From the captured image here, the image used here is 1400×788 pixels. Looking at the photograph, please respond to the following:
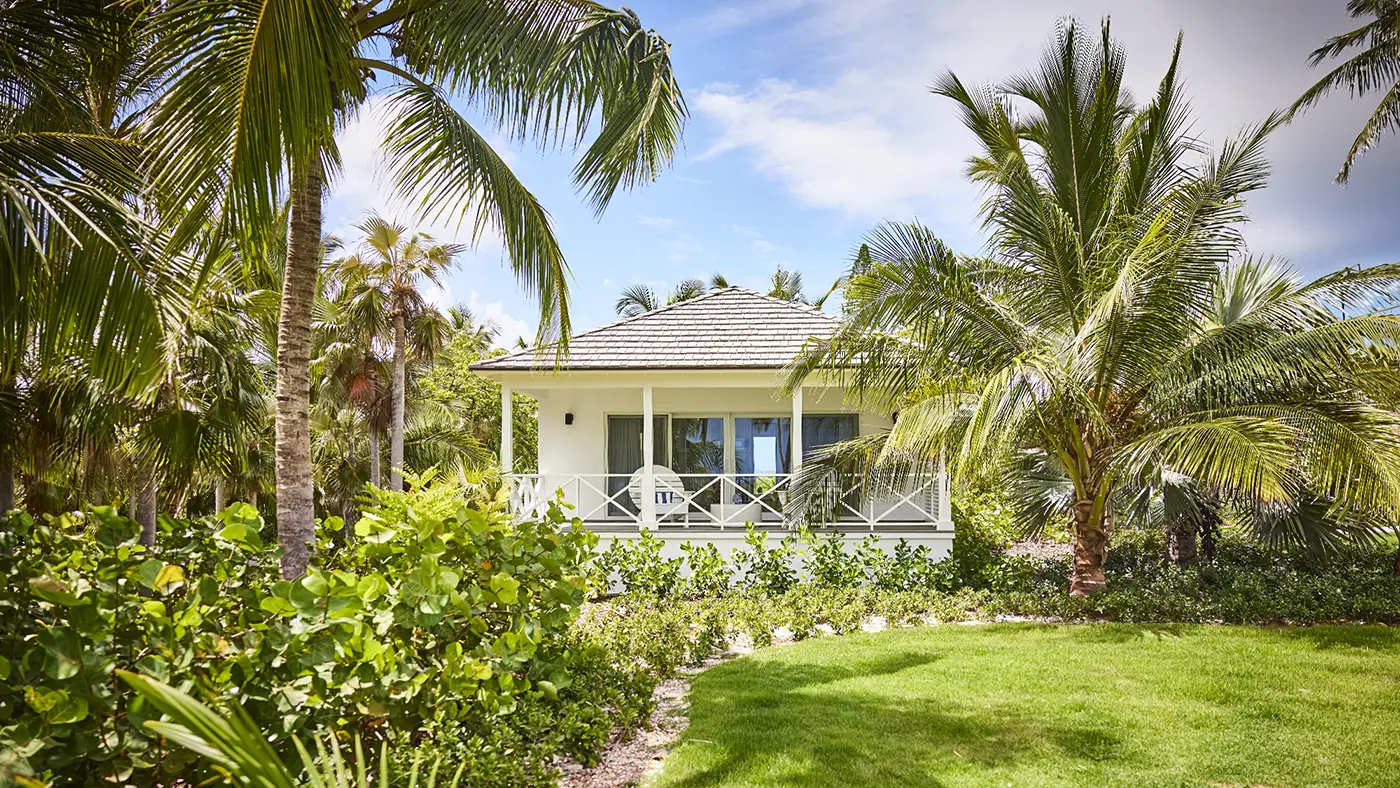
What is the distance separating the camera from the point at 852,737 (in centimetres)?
534

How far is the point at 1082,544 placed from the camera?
33.2ft

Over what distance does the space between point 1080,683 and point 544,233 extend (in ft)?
18.9

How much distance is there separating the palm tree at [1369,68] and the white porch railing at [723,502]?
11573mm

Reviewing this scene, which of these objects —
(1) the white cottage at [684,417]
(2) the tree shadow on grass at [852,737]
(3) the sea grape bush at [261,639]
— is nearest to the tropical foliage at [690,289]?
(1) the white cottage at [684,417]

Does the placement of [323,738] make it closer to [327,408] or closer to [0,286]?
[0,286]

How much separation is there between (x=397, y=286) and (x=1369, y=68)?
21713 millimetres

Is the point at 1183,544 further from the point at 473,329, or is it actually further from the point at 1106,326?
the point at 473,329

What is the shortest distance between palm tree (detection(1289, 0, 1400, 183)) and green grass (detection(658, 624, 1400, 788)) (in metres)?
13.4

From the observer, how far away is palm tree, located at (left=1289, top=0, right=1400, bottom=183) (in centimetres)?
1612

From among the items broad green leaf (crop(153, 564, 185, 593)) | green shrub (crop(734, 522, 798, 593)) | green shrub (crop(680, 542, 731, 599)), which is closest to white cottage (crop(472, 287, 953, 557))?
green shrub (crop(734, 522, 798, 593))

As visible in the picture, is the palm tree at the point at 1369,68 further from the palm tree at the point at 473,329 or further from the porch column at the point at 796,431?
the palm tree at the point at 473,329

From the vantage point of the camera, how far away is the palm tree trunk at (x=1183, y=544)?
39.1 feet

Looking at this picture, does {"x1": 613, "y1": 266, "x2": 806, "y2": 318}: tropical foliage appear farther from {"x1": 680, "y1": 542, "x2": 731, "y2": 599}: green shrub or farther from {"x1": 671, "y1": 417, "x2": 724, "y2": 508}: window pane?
{"x1": 680, "y1": 542, "x2": 731, "y2": 599}: green shrub

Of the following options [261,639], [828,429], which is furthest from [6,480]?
[828,429]
